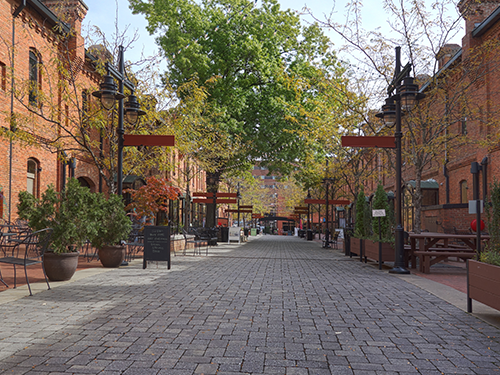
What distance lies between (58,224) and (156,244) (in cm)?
314

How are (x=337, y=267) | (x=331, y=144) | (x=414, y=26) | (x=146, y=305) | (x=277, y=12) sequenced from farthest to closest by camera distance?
(x=277, y=12), (x=331, y=144), (x=414, y=26), (x=337, y=267), (x=146, y=305)

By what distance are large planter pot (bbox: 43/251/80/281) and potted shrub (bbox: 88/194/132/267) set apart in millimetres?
1884

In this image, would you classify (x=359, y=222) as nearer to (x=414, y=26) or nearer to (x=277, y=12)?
(x=414, y=26)

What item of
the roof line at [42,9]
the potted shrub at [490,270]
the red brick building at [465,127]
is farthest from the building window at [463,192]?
the roof line at [42,9]

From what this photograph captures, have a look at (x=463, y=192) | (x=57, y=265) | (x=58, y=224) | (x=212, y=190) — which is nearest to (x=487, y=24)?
(x=463, y=192)

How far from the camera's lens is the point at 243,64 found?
2484 centimetres

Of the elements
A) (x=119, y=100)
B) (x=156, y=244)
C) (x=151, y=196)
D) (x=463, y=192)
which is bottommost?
(x=156, y=244)

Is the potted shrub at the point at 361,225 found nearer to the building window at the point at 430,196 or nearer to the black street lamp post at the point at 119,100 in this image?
the black street lamp post at the point at 119,100

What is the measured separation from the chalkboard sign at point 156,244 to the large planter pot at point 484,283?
23.4 feet

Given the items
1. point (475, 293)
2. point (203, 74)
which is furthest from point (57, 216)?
point (203, 74)

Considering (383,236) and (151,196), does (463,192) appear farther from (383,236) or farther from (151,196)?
(151,196)

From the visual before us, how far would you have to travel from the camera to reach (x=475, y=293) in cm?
611

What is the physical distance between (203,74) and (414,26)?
39.1 ft

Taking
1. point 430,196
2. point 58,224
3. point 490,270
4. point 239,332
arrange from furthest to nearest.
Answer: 1. point 430,196
2. point 58,224
3. point 490,270
4. point 239,332
